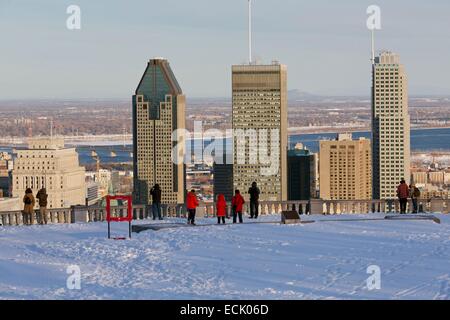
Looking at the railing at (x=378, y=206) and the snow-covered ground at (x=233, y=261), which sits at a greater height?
the railing at (x=378, y=206)

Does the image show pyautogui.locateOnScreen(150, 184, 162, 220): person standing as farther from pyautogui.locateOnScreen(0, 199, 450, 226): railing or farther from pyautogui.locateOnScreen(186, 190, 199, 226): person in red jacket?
pyautogui.locateOnScreen(186, 190, 199, 226): person in red jacket

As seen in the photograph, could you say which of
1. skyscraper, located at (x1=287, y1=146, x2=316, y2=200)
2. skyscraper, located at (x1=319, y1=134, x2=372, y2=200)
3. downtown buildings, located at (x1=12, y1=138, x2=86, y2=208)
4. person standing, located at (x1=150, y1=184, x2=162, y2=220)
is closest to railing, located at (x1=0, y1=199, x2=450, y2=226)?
person standing, located at (x1=150, y1=184, x2=162, y2=220)

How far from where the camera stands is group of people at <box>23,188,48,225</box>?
3499cm

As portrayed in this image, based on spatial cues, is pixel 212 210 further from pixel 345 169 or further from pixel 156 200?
pixel 345 169

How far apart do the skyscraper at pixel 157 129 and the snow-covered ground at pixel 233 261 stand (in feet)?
351

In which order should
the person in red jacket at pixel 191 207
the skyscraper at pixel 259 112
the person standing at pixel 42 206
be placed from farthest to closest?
the skyscraper at pixel 259 112
the person standing at pixel 42 206
the person in red jacket at pixel 191 207

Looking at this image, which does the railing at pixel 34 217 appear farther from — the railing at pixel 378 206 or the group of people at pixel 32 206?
the railing at pixel 378 206

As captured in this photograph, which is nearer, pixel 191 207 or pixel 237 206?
pixel 191 207

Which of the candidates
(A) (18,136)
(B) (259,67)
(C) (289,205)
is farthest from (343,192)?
(C) (289,205)

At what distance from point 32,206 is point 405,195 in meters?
12.0

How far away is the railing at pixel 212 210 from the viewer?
121 feet

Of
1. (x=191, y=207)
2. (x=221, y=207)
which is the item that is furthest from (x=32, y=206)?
(x=221, y=207)

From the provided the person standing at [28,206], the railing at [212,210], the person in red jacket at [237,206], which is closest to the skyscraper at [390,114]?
the railing at [212,210]

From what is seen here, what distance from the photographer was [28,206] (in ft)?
116
